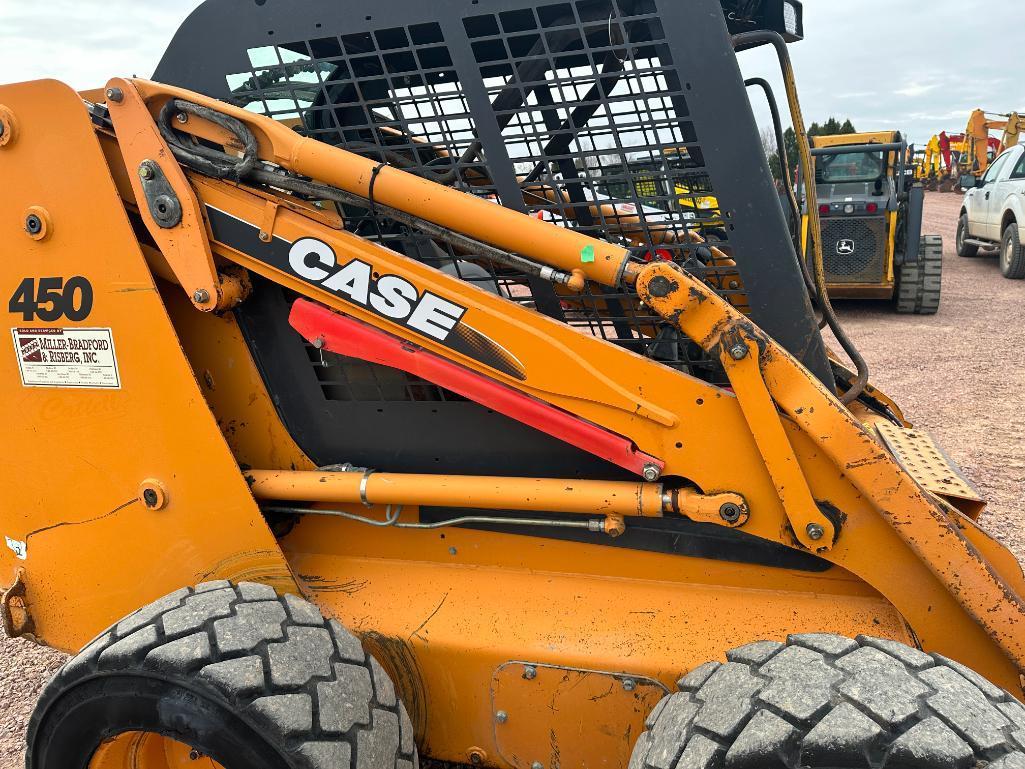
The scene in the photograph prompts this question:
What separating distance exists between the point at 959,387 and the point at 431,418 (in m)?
6.36

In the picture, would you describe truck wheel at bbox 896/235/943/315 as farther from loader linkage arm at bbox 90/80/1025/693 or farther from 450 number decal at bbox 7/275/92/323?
450 number decal at bbox 7/275/92/323

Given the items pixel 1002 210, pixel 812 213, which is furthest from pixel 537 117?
pixel 1002 210

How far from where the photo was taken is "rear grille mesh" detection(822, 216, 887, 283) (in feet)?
32.8

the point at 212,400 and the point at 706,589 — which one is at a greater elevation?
the point at 212,400

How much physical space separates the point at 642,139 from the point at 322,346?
100cm

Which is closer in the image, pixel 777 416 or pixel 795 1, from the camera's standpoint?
pixel 777 416

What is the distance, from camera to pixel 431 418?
90.4 inches

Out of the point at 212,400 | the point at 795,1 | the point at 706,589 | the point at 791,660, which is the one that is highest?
the point at 795,1

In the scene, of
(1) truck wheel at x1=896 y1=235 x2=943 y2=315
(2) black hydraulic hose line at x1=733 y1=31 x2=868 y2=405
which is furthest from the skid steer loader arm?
(1) truck wheel at x1=896 y1=235 x2=943 y2=315

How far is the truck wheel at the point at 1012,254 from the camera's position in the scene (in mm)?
12461

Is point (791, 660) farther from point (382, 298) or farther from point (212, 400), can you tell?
point (212, 400)

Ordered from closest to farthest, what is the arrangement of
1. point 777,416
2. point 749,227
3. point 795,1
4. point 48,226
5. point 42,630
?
point 777,416 < point 749,227 < point 48,226 < point 795,1 < point 42,630

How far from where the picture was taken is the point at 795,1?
2.33 meters

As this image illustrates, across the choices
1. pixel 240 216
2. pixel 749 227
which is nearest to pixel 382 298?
pixel 240 216
